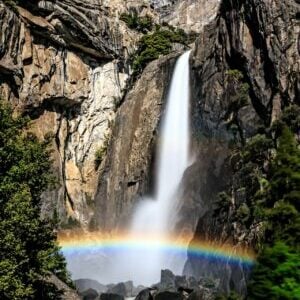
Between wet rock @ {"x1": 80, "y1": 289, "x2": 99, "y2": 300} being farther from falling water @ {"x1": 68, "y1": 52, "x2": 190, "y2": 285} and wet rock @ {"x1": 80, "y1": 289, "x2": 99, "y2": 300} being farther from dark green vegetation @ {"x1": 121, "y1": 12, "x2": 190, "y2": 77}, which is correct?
dark green vegetation @ {"x1": 121, "y1": 12, "x2": 190, "y2": 77}

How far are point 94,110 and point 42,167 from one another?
29.3 meters

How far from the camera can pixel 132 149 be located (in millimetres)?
42969

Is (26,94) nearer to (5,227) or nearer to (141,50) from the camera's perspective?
(141,50)

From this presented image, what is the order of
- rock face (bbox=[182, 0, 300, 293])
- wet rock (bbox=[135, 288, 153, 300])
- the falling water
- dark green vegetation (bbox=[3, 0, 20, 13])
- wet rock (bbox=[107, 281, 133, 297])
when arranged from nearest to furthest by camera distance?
wet rock (bbox=[135, 288, 153, 300]), wet rock (bbox=[107, 281, 133, 297]), rock face (bbox=[182, 0, 300, 293]), the falling water, dark green vegetation (bbox=[3, 0, 20, 13])

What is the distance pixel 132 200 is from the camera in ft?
132

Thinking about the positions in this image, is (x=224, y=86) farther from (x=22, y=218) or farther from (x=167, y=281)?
(x=22, y=218)

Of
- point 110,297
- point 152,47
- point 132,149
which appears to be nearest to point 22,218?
point 110,297

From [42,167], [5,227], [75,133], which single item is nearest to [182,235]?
[75,133]

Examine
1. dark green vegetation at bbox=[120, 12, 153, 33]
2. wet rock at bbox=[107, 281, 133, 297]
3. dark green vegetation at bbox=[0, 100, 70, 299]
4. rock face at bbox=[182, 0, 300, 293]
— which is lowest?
wet rock at bbox=[107, 281, 133, 297]

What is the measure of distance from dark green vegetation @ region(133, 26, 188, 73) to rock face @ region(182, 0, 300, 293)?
297 inches

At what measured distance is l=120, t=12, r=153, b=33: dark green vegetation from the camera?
5006 cm

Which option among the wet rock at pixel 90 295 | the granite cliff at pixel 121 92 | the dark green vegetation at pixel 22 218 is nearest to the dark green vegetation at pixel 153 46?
the granite cliff at pixel 121 92

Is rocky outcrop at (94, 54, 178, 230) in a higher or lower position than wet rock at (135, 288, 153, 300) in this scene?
higher

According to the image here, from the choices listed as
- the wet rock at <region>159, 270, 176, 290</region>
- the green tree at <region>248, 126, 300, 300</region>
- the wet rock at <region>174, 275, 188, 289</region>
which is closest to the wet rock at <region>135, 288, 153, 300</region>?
the wet rock at <region>159, 270, 176, 290</region>
